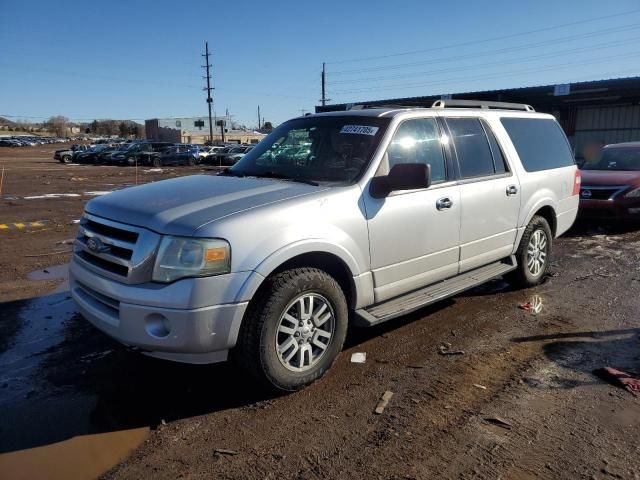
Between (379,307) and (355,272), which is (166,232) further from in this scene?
(379,307)

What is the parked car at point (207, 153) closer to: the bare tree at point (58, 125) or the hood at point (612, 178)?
the hood at point (612, 178)

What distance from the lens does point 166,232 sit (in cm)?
318

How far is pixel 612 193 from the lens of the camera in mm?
9562

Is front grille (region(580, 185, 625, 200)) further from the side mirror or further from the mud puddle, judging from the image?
the mud puddle

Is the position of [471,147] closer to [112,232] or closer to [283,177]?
[283,177]

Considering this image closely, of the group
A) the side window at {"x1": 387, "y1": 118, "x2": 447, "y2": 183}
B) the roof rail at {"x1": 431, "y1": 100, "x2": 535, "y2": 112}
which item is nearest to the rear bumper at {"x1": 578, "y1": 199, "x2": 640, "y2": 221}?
the roof rail at {"x1": 431, "y1": 100, "x2": 535, "y2": 112}

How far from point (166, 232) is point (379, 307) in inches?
70.0

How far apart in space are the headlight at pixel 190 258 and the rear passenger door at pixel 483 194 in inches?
95.9

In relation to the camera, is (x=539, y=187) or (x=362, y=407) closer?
(x=362, y=407)

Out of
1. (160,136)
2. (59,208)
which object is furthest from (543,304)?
(160,136)

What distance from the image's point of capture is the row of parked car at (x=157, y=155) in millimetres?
40259

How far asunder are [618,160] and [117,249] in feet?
34.9

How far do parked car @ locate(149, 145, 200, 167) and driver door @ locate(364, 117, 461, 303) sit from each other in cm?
3811

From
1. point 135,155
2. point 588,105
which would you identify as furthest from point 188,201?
point 135,155
